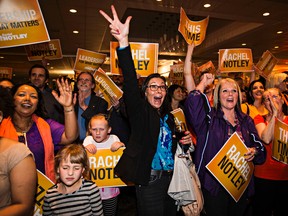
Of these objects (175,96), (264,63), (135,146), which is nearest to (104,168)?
(135,146)

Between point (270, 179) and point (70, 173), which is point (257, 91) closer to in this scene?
point (270, 179)

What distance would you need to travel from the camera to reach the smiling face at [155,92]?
84.2 inches

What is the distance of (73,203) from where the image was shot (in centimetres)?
179

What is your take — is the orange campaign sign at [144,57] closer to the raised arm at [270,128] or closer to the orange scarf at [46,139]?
the raised arm at [270,128]

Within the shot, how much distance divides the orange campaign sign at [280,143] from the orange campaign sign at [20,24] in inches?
122

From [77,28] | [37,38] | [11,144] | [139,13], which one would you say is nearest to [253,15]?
[139,13]

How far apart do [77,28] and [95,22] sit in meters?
1.12

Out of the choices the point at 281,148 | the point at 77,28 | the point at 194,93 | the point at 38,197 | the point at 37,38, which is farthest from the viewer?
the point at 77,28

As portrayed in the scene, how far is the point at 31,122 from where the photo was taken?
2.22m

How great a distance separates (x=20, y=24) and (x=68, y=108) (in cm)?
174

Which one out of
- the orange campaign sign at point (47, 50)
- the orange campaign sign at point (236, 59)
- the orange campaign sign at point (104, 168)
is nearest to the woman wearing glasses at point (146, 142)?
the orange campaign sign at point (104, 168)

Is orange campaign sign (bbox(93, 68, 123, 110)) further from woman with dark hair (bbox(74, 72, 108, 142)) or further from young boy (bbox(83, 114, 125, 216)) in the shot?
young boy (bbox(83, 114, 125, 216))

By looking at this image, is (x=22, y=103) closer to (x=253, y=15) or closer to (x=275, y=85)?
(x=275, y=85)

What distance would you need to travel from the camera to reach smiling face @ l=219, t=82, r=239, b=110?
2389mm
